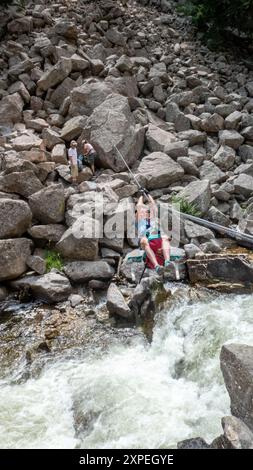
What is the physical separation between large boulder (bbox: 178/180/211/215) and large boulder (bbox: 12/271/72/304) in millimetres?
5234

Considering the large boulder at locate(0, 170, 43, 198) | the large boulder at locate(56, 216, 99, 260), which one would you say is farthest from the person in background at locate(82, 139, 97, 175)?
the large boulder at locate(56, 216, 99, 260)

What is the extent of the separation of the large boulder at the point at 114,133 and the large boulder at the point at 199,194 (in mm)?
2784

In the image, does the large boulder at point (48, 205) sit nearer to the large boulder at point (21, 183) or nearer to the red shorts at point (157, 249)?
the large boulder at point (21, 183)

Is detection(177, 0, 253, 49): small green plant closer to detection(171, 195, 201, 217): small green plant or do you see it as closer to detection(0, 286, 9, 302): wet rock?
detection(171, 195, 201, 217): small green plant

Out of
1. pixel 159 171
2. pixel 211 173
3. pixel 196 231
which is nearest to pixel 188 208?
pixel 196 231

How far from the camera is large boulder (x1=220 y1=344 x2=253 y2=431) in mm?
4844

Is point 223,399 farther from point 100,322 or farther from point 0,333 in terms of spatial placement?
point 0,333

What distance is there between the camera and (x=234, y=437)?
14.0 ft

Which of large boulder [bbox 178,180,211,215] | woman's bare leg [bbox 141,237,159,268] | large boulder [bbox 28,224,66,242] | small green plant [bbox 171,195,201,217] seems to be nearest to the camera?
woman's bare leg [bbox 141,237,159,268]

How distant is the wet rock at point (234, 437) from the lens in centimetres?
419

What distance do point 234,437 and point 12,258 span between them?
7.15 m

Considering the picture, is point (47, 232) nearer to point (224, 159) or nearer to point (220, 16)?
point (224, 159)

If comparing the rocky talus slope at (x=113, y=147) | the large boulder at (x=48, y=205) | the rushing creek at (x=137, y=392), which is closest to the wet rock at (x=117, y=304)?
the rocky talus slope at (x=113, y=147)

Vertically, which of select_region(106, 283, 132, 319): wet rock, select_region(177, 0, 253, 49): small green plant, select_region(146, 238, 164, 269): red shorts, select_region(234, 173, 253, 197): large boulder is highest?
select_region(177, 0, 253, 49): small green plant
